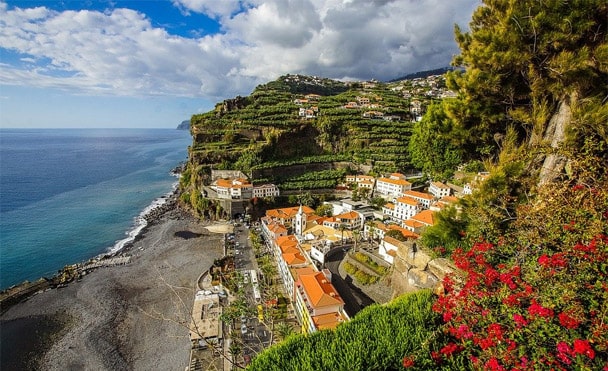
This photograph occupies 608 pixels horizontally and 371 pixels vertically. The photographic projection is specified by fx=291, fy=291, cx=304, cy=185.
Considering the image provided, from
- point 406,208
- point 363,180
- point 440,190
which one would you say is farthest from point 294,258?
point 363,180

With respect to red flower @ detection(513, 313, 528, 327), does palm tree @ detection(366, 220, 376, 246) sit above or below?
below

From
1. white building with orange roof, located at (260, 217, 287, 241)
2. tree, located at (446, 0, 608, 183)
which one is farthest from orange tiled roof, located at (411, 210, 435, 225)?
tree, located at (446, 0, 608, 183)

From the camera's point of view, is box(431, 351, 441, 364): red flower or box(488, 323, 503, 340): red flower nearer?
box(488, 323, 503, 340): red flower

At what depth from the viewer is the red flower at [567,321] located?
343 centimetres

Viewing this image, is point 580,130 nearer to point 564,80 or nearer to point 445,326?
point 564,80

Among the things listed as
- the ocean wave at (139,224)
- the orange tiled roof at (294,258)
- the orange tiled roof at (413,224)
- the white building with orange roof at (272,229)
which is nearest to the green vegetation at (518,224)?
the orange tiled roof at (294,258)

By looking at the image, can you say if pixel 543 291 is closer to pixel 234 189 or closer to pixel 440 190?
pixel 440 190

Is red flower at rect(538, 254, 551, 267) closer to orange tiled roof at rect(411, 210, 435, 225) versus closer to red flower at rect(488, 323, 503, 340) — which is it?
red flower at rect(488, 323, 503, 340)

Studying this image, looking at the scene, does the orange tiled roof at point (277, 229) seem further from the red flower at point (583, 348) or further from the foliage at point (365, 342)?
the red flower at point (583, 348)

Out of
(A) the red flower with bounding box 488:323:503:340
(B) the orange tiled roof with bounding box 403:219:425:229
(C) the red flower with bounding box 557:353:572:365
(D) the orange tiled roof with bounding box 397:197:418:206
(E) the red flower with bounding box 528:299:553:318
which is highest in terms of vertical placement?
(E) the red flower with bounding box 528:299:553:318

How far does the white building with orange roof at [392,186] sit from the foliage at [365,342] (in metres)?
29.4

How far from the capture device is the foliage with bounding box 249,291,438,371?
17.7 ft

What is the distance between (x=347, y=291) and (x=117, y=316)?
15446 millimetres

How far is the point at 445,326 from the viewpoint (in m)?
5.18
